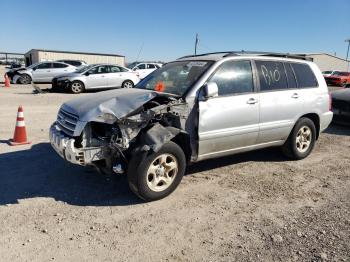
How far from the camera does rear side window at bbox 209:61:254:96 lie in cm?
509

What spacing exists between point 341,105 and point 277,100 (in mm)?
4665

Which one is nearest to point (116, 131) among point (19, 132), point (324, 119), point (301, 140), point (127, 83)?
point (19, 132)

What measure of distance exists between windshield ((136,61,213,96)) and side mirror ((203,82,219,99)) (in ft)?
0.93

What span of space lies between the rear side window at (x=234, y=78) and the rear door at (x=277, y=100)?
0.77ft

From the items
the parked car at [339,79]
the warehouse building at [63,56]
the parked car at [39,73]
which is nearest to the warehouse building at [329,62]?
the parked car at [339,79]

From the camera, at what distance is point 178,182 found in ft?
15.5

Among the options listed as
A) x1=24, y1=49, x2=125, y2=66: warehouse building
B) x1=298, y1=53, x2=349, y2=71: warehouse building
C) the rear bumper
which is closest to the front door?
the rear bumper

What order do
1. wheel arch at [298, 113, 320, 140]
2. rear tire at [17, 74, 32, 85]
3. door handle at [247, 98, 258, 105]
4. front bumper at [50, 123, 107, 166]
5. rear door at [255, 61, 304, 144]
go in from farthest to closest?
rear tire at [17, 74, 32, 85] → wheel arch at [298, 113, 320, 140] → rear door at [255, 61, 304, 144] → door handle at [247, 98, 258, 105] → front bumper at [50, 123, 107, 166]

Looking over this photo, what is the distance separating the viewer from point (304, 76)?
6305 millimetres

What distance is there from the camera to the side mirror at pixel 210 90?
15.4ft

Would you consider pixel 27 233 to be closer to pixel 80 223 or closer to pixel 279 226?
pixel 80 223

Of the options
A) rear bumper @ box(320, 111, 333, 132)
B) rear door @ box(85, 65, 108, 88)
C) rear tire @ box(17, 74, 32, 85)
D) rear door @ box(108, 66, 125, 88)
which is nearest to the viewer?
rear bumper @ box(320, 111, 333, 132)

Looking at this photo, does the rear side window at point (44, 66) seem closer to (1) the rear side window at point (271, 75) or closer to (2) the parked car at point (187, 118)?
(2) the parked car at point (187, 118)

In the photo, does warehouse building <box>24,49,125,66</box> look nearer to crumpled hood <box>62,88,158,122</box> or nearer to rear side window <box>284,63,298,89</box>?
rear side window <box>284,63,298,89</box>
